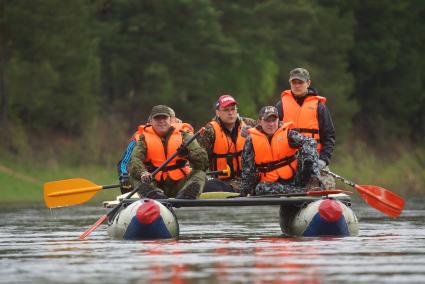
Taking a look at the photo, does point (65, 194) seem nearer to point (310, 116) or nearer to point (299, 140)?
point (310, 116)

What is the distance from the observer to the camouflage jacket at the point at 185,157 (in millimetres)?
18420

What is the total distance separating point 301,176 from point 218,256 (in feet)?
11.1

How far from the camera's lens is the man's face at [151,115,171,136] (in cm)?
1864

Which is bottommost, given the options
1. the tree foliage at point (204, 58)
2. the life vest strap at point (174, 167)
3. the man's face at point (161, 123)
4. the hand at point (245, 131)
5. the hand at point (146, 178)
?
the hand at point (146, 178)

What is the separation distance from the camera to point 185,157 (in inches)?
738

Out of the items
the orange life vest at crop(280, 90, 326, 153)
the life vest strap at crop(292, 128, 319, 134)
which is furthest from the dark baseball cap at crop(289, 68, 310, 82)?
the life vest strap at crop(292, 128, 319, 134)

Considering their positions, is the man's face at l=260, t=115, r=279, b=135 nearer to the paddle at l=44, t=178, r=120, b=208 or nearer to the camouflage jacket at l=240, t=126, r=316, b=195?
the camouflage jacket at l=240, t=126, r=316, b=195

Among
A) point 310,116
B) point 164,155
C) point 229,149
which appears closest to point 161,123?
point 164,155

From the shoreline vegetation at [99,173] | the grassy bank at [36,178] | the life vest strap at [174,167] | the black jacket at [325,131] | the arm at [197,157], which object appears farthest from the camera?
the grassy bank at [36,178]

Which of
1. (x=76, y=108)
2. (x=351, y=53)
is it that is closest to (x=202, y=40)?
(x=76, y=108)

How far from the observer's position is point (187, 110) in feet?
154

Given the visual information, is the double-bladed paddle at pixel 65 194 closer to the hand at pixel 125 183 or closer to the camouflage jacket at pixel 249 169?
the hand at pixel 125 183

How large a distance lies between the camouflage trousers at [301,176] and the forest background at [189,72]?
1287 cm

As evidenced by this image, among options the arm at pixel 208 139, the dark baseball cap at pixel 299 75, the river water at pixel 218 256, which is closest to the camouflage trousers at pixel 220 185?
the arm at pixel 208 139
